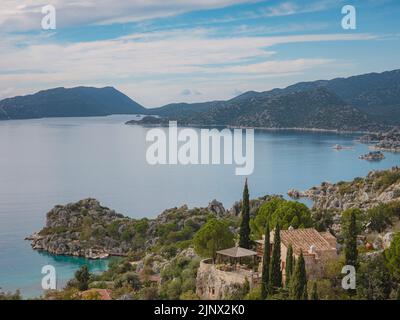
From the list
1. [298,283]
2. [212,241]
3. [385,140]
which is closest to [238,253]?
[212,241]

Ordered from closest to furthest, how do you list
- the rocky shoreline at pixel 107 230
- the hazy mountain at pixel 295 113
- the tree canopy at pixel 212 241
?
the tree canopy at pixel 212 241, the rocky shoreline at pixel 107 230, the hazy mountain at pixel 295 113

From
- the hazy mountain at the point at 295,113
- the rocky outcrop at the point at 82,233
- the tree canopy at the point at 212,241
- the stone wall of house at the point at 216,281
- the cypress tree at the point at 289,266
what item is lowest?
the rocky outcrop at the point at 82,233

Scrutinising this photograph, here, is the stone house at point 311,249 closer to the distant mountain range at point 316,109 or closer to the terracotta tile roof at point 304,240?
the terracotta tile roof at point 304,240

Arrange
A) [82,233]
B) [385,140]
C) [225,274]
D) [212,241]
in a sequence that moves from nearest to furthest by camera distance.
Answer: [225,274] < [212,241] < [82,233] < [385,140]

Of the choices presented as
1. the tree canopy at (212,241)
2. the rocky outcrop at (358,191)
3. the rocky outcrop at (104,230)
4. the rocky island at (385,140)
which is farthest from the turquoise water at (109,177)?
the tree canopy at (212,241)

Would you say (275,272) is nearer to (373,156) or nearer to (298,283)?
(298,283)

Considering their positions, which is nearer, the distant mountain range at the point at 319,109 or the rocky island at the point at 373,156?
the rocky island at the point at 373,156
